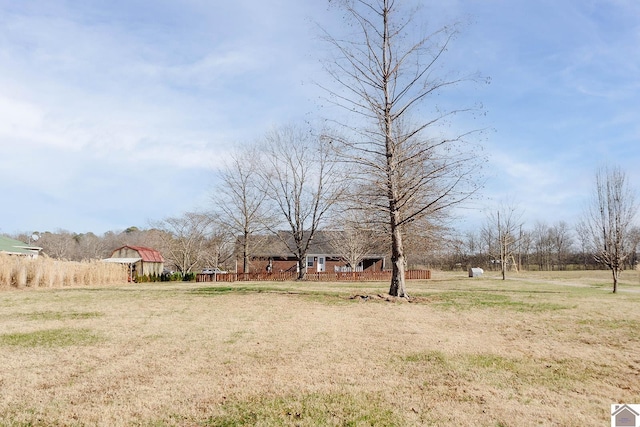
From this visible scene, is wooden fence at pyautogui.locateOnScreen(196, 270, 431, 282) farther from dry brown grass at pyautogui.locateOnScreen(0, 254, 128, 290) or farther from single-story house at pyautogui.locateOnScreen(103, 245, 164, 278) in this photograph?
single-story house at pyautogui.locateOnScreen(103, 245, 164, 278)

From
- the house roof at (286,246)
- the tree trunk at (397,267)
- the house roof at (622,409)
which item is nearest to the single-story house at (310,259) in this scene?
the house roof at (286,246)

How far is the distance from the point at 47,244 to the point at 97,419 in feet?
330

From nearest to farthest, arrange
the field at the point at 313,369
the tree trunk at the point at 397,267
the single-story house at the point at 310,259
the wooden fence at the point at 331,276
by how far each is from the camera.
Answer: the field at the point at 313,369
the tree trunk at the point at 397,267
the wooden fence at the point at 331,276
the single-story house at the point at 310,259

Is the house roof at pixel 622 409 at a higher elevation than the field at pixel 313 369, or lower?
lower

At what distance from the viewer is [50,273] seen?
23312mm

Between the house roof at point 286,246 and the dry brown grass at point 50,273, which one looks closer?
the dry brown grass at point 50,273

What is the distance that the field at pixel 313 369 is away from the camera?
415cm

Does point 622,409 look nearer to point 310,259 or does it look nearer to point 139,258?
point 310,259

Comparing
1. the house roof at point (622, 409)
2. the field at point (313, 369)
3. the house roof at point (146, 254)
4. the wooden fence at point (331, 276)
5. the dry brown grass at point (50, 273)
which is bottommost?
the wooden fence at point (331, 276)

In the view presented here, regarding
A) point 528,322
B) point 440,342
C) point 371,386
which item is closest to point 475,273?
point 528,322

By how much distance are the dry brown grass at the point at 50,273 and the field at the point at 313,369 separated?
40.6 ft

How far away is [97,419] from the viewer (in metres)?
4.00

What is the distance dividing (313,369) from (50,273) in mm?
22789

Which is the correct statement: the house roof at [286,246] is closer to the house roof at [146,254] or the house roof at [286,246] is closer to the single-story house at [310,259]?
the single-story house at [310,259]
